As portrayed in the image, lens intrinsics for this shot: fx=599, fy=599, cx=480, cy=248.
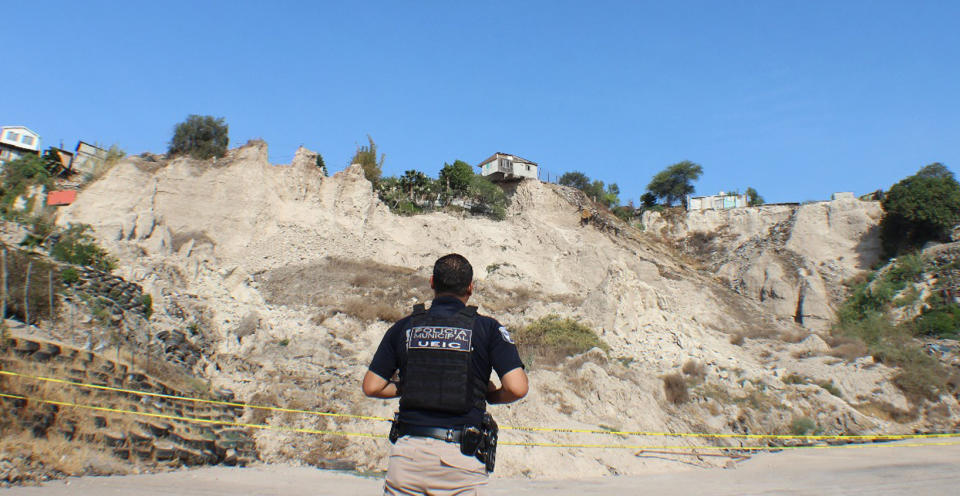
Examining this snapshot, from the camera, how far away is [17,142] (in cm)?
3403

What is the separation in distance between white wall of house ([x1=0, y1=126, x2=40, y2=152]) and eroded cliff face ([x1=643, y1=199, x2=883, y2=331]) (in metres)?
37.3

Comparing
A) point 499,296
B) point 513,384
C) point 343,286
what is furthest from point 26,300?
point 499,296

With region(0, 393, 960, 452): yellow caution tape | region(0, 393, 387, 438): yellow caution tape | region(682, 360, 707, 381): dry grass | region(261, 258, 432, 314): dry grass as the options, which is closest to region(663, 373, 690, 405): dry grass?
region(682, 360, 707, 381): dry grass

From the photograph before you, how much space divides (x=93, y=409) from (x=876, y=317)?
27173mm

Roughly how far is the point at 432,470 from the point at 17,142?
41.3m

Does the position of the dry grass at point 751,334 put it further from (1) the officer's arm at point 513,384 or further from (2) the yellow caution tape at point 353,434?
(1) the officer's arm at point 513,384

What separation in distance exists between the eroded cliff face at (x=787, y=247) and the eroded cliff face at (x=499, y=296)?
5.1 inches

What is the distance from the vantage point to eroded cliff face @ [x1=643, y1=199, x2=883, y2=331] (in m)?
28.8

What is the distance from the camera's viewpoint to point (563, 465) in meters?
9.52

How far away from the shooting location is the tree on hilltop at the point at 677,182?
41531mm

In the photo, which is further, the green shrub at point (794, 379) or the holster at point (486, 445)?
the green shrub at point (794, 379)

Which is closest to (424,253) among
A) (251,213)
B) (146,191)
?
(251,213)

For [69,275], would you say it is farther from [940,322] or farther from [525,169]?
[940,322]

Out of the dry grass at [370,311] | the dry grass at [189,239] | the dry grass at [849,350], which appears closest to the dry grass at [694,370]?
the dry grass at [849,350]
